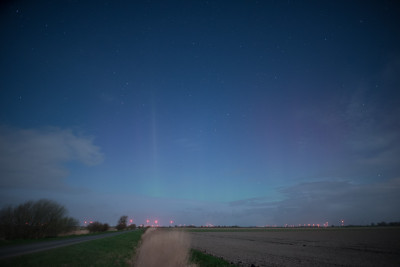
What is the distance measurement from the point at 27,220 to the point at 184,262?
38080mm

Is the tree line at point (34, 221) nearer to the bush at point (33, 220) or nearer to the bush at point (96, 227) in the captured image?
the bush at point (33, 220)

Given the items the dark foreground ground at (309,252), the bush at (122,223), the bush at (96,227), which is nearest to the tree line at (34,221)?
A: the dark foreground ground at (309,252)

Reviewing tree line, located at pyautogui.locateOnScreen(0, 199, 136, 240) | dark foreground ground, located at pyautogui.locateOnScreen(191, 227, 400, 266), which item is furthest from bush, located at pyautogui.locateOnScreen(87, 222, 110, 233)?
dark foreground ground, located at pyautogui.locateOnScreen(191, 227, 400, 266)

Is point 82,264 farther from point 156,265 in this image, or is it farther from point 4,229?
point 4,229

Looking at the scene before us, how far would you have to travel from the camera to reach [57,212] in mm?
46031

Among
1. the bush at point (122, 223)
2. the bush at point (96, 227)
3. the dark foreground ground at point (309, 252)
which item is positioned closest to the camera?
the dark foreground ground at point (309, 252)

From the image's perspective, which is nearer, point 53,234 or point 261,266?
point 261,266

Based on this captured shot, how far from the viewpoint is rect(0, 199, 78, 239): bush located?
36812mm

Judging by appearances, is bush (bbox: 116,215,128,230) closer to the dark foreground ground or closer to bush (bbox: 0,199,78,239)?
bush (bbox: 0,199,78,239)

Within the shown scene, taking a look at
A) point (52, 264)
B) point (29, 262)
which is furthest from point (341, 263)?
point (29, 262)

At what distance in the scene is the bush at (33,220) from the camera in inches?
1449

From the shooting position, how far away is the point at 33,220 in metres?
40.7

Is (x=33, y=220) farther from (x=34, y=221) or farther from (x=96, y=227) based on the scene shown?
(x=96, y=227)

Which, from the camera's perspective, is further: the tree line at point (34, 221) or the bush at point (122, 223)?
the bush at point (122, 223)
